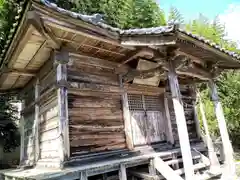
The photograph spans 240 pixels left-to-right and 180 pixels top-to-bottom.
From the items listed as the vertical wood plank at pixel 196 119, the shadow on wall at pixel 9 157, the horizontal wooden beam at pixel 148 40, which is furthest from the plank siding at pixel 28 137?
the vertical wood plank at pixel 196 119

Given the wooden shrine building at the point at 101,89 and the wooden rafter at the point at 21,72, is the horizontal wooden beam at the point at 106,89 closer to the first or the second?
the wooden shrine building at the point at 101,89

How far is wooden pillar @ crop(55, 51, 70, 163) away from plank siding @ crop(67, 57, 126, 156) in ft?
0.55

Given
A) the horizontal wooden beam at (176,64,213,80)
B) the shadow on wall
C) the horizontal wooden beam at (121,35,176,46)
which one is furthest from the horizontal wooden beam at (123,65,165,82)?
the shadow on wall

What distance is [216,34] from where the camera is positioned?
16.6 meters

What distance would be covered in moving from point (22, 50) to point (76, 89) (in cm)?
141

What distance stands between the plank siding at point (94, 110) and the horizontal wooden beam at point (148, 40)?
4.34 feet

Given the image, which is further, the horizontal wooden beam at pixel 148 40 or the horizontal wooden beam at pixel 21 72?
the horizontal wooden beam at pixel 21 72

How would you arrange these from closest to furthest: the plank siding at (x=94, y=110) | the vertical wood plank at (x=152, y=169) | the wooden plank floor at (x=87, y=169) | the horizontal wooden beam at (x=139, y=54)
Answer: the wooden plank floor at (x=87, y=169) → the horizontal wooden beam at (x=139, y=54) → the plank siding at (x=94, y=110) → the vertical wood plank at (x=152, y=169)

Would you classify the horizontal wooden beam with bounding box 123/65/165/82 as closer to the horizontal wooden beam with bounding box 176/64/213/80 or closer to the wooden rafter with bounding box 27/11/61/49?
the horizontal wooden beam with bounding box 176/64/213/80

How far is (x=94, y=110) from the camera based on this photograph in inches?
192

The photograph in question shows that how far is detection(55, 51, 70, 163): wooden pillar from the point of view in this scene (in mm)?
4047

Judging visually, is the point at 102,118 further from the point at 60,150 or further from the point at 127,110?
the point at 60,150

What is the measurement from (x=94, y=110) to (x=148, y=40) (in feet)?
6.81

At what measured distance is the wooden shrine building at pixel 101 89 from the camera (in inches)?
149
